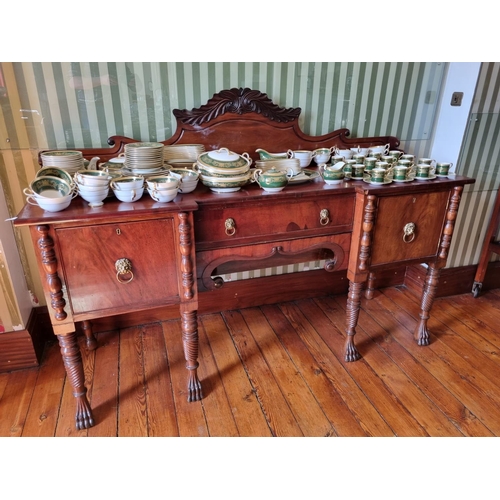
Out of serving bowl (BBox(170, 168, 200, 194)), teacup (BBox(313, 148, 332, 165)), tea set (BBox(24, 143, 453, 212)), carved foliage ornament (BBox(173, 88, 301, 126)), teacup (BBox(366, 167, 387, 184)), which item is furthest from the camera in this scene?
teacup (BBox(313, 148, 332, 165))

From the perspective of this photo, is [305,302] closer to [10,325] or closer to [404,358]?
[404,358]

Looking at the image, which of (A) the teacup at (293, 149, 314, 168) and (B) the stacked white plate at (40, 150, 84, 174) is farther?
(A) the teacup at (293, 149, 314, 168)

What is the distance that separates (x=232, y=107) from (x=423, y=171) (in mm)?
941

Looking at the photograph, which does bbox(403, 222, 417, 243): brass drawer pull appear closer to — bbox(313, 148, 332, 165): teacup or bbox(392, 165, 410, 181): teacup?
bbox(392, 165, 410, 181): teacup

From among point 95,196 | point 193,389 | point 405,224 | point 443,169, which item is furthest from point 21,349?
point 443,169

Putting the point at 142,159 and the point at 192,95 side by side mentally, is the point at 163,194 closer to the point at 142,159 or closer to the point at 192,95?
the point at 142,159

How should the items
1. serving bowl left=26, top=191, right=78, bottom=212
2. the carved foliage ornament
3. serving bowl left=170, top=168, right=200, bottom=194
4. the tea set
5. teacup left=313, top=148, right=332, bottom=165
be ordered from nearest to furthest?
serving bowl left=26, top=191, right=78, bottom=212, the tea set, serving bowl left=170, top=168, right=200, bottom=194, the carved foliage ornament, teacup left=313, top=148, right=332, bottom=165

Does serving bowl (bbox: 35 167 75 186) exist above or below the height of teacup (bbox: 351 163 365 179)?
above

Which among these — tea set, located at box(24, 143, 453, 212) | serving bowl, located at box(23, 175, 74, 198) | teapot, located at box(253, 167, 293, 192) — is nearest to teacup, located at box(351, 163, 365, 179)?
tea set, located at box(24, 143, 453, 212)

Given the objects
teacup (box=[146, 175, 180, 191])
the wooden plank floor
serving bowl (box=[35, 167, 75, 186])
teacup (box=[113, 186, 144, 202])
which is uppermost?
serving bowl (box=[35, 167, 75, 186])

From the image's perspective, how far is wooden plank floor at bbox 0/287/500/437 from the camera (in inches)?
64.5

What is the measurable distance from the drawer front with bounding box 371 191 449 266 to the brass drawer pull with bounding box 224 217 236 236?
633 mm

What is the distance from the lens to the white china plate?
1751mm

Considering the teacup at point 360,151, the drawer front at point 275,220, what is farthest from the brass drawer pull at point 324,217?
the teacup at point 360,151
